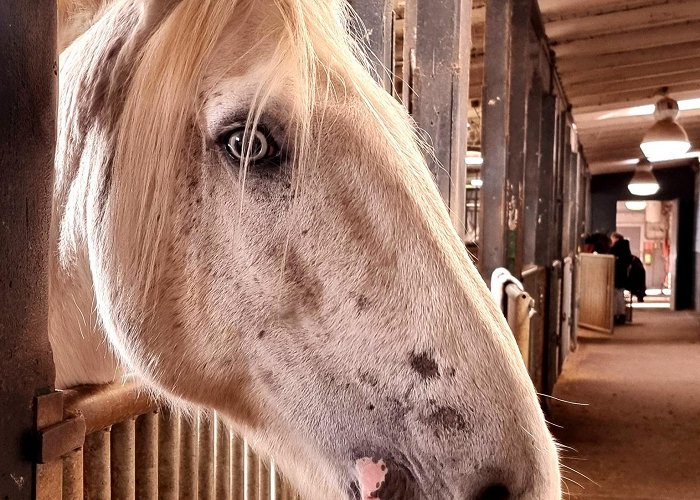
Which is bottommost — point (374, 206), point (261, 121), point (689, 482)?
point (689, 482)

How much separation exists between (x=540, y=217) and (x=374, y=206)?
195 inches

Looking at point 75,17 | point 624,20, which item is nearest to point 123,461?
point 75,17

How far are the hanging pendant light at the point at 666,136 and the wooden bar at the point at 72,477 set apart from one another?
6065mm

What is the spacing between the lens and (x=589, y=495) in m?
3.62

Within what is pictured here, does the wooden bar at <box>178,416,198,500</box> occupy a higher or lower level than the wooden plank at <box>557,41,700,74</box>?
lower

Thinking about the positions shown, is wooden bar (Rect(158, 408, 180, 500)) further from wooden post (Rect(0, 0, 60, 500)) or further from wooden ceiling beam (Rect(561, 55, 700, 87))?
wooden ceiling beam (Rect(561, 55, 700, 87))

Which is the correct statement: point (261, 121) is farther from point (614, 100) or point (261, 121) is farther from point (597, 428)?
point (614, 100)

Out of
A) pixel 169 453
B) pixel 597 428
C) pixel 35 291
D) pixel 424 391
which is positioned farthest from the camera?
pixel 597 428

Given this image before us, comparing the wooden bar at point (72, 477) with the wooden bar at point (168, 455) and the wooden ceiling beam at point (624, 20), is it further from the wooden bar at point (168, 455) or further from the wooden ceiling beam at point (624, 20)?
the wooden ceiling beam at point (624, 20)

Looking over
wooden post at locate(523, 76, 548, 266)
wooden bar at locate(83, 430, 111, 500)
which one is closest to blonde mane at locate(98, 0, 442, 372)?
wooden bar at locate(83, 430, 111, 500)

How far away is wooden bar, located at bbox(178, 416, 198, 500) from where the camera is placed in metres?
1.45

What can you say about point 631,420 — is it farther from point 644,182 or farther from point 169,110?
point 644,182

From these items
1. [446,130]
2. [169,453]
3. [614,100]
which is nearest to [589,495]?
[446,130]

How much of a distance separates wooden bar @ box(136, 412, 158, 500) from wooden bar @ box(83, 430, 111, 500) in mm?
148
